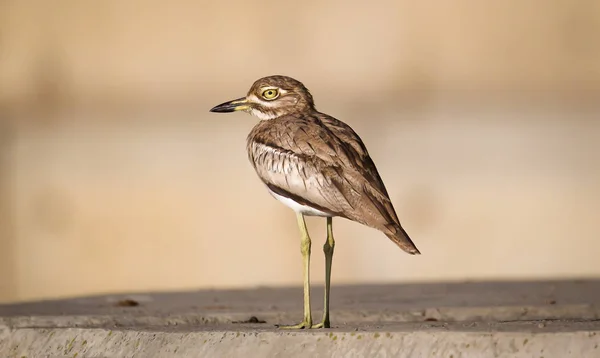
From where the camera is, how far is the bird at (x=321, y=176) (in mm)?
6207

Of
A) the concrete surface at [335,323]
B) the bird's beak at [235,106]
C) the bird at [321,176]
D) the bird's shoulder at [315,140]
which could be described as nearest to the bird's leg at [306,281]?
the bird at [321,176]

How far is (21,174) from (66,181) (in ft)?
1.55

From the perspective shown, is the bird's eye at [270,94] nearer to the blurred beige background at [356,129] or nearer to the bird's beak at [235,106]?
the bird's beak at [235,106]

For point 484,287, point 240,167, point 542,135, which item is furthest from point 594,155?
point 484,287

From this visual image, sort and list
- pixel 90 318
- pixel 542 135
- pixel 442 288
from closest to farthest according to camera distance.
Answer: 1. pixel 90 318
2. pixel 442 288
3. pixel 542 135

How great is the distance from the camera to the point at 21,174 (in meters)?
13.4

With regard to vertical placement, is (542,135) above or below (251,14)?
below

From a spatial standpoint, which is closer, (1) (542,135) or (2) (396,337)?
(2) (396,337)

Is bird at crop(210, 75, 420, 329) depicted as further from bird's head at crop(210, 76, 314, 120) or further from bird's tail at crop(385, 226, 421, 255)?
bird's head at crop(210, 76, 314, 120)

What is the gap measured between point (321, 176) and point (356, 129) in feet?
19.9

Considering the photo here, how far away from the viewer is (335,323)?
6.81 metres

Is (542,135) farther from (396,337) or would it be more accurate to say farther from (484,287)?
(396,337)

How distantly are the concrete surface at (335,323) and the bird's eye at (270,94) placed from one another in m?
0.94

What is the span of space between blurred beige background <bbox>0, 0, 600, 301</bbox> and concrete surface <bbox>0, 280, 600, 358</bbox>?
387cm
